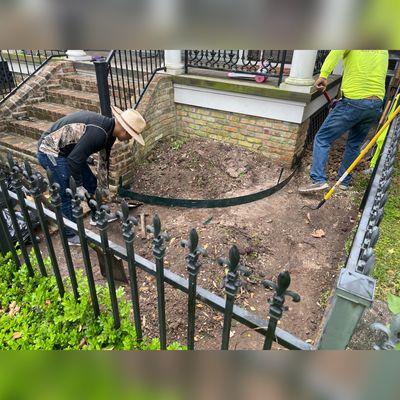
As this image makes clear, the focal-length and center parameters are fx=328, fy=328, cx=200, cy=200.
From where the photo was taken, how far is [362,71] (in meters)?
3.94

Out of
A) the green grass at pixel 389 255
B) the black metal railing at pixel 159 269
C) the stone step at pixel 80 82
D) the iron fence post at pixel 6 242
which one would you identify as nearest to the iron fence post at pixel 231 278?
the black metal railing at pixel 159 269

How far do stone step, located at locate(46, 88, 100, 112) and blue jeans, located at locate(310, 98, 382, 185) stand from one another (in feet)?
12.2

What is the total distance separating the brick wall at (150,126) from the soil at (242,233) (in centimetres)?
20

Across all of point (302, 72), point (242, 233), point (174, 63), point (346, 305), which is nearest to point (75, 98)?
point (174, 63)

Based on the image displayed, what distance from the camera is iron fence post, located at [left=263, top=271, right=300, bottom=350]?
1267 millimetres

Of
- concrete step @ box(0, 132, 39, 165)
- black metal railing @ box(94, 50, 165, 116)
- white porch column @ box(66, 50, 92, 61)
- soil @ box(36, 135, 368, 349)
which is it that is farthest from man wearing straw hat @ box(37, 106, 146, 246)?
white porch column @ box(66, 50, 92, 61)

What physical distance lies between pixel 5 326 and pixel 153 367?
1.93 m

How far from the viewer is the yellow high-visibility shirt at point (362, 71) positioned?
12.8 ft

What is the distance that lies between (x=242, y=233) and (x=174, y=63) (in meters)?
3.35

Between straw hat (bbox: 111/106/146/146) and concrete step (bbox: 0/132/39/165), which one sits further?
concrete step (bbox: 0/132/39/165)

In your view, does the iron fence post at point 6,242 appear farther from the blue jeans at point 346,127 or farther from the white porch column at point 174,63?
the white porch column at point 174,63

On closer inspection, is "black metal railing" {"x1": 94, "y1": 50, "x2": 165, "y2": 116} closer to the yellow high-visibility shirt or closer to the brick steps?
the brick steps

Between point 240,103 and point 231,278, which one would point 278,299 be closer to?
point 231,278

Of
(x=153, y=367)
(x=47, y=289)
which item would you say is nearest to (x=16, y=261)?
(x=47, y=289)
